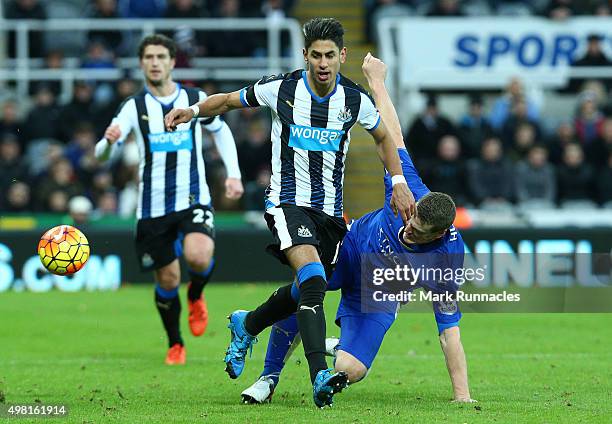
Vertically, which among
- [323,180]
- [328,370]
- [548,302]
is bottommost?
[548,302]

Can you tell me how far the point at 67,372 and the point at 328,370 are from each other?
3273mm

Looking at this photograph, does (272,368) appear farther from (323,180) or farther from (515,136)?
(515,136)

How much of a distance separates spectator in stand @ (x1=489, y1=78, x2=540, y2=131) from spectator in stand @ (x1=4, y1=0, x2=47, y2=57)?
23.0ft

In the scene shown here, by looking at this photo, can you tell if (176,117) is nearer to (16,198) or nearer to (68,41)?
(16,198)

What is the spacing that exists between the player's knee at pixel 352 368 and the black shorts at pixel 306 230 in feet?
2.11

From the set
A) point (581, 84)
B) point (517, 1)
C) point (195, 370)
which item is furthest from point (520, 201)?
point (195, 370)

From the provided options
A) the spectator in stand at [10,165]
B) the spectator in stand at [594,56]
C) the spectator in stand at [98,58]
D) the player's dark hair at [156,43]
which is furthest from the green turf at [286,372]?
the spectator in stand at [594,56]

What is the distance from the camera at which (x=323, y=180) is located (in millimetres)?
8203

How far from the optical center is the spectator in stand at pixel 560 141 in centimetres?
1862

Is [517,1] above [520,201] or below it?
above

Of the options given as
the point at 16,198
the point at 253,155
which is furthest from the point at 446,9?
the point at 16,198

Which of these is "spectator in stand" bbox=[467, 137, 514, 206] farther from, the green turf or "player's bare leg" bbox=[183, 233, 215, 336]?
"player's bare leg" bbox=[183, 233, 215, 336]

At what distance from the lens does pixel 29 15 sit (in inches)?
776

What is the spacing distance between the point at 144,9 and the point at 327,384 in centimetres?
1375
